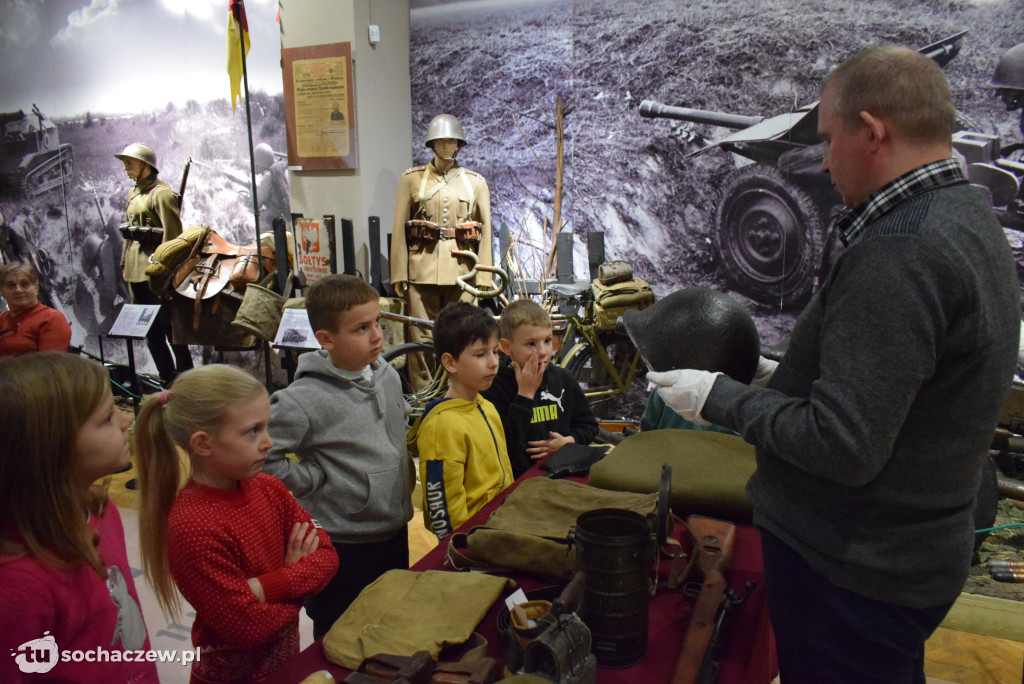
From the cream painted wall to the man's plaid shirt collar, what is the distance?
509 centimetres

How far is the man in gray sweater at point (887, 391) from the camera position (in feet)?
3.46

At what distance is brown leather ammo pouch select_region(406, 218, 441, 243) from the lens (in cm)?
541

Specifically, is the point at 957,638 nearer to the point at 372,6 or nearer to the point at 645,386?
the point at 645,386

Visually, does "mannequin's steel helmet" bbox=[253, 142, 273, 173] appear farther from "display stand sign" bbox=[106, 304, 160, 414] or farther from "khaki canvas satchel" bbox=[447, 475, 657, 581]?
"khaki canvas satchel" bbox=[447, 475, 657, 581]

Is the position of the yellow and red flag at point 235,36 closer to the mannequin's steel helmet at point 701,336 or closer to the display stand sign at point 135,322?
the display stand sign at point 135,322

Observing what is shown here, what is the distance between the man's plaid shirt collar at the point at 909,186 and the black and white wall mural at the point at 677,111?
437 centimetres

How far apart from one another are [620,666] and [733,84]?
5070 millimetres

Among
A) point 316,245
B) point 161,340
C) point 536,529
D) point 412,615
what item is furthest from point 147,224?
point 412,615

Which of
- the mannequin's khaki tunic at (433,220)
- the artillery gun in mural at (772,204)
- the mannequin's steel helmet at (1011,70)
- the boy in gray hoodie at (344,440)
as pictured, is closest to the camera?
the boy in gray hoodie at (344,440)

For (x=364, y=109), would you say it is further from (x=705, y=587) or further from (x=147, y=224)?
(x=705, y=587)

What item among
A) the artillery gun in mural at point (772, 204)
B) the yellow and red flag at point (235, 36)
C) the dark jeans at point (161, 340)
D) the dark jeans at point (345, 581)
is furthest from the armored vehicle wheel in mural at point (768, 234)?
the dark jeans at point (161, 340)

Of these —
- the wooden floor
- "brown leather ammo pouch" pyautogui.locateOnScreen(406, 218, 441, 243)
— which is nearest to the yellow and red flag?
"brown leather ammo pouch" pyautogui.locateOnScreen(406, 218, 441, 243)

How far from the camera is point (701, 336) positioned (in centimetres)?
154

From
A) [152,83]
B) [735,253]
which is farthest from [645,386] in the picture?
[152,83]
